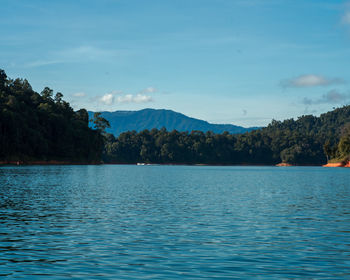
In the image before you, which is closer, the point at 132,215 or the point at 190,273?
the point at 190,273

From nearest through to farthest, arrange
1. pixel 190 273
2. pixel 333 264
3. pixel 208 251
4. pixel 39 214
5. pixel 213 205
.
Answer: pixel 190 273 → pixel 333 264 → pixel 208 251 → pixel 39 214 → pixel 213 205

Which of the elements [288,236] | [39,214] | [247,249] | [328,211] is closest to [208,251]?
[247,249]

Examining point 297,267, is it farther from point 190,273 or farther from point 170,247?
point 170,247

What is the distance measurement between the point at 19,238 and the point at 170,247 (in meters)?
9.19


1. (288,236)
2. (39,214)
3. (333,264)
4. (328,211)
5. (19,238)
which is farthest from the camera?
(328,211)

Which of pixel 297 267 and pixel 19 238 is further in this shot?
pixel 19 238

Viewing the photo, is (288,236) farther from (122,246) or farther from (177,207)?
(177,207)

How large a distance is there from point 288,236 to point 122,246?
1075 cm

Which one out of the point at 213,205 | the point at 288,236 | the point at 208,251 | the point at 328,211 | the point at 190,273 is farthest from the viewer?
the point at 213,205

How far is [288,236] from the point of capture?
29688mm

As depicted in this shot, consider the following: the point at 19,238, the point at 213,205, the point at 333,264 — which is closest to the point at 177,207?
the point at 213,205

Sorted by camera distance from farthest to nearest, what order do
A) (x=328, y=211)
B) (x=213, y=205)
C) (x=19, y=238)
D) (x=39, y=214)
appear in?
(x=213, y=205) → (x=328, y=211) → (x=39, y=214) → (x=19, y=238)

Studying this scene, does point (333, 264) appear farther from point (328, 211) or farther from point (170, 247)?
point (328, 211)

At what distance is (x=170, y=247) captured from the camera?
25.4 m
